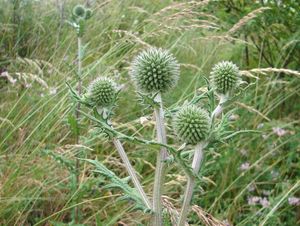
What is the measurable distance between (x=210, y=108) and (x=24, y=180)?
1140 mm

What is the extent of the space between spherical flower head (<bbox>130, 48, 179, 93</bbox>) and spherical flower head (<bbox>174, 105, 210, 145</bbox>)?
0.38 feet

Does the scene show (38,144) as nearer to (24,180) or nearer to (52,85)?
(24,180)

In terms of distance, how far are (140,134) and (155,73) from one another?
1232mm

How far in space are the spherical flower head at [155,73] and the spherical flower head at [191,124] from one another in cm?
11

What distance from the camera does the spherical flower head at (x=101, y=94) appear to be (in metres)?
1.66

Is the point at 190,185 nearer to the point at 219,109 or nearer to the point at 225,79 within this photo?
the point at 219,109

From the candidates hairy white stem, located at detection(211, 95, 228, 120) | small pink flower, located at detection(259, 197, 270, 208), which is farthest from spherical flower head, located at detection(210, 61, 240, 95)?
small pink flower, located at detection(259, 197, 270, 208)

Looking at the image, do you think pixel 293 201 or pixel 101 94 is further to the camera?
pixel 293 201

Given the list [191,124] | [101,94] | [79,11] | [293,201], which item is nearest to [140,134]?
[79,11]

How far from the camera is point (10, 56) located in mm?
3607

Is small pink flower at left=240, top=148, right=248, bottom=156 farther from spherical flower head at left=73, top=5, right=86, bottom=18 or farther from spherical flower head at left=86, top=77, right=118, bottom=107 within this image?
spherical flower head at left=86, top=77, right=118, bottom=107

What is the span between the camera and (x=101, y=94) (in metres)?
1.66

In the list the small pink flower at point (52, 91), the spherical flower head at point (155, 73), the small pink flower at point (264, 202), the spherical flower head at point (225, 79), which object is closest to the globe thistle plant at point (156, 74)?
the spherical flower head at point (155, 73)

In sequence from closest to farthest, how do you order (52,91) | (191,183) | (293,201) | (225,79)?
(191,183) → (225,79) → (293,201) → (52,91)
